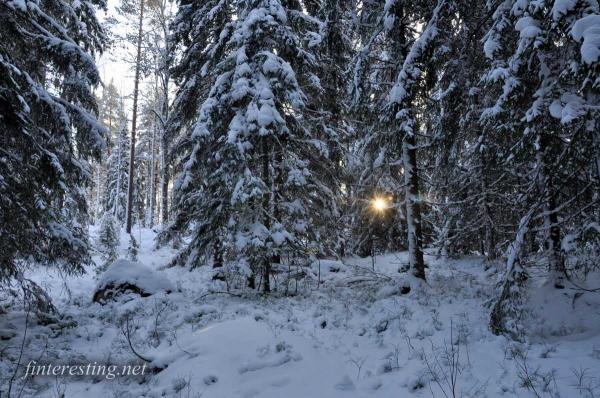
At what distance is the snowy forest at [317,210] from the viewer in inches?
209

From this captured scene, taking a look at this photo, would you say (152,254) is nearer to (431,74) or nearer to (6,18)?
(6,18)

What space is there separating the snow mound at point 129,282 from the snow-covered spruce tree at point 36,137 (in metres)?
1.28

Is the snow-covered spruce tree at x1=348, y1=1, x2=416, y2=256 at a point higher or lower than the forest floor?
higher

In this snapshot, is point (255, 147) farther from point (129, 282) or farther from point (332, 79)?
point (129, 282)

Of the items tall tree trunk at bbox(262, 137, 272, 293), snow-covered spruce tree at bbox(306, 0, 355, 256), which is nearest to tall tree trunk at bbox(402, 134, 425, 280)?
snow-covered spruce tree at bbox(306, 0, 355, 256)

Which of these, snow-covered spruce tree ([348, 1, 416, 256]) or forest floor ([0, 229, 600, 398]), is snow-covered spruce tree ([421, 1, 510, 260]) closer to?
snow-covered spruce tree ([348, 1, 416, 256])

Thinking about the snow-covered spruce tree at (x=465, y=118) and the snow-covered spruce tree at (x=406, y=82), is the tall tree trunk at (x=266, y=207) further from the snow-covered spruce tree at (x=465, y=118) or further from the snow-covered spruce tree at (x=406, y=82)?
the snow-covered spruce tree at (x=465, y=118)

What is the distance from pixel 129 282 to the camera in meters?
10.4

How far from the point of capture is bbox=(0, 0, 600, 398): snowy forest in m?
5.31

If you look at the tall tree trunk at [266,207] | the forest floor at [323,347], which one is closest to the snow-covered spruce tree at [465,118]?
the forest floor at [323,347]

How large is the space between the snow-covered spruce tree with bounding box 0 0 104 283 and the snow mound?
1.28 metres

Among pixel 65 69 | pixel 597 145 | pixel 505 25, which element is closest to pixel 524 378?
pixel 597 145

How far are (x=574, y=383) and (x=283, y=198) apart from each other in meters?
7.50

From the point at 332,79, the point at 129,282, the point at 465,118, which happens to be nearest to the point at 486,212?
the point at 465,118
